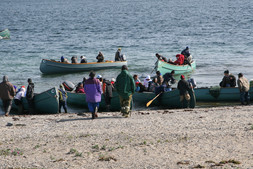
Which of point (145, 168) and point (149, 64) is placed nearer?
point (145, 168)

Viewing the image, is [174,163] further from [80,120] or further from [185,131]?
[80,120]

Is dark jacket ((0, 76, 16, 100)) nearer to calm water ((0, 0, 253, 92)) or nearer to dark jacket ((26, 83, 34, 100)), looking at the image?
dark jacket ((26, 83, 34, 100))

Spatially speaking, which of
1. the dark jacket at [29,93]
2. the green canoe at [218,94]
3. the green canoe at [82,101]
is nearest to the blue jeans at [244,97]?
the green canoe at [218,94]

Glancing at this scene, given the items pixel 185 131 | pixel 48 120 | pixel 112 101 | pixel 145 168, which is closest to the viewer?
pixel 145 168

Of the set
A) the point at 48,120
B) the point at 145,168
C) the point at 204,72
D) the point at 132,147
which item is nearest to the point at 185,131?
the point at 132,147

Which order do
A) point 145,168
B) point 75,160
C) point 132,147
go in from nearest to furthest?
point 145,168
point 75,160
point 132,147

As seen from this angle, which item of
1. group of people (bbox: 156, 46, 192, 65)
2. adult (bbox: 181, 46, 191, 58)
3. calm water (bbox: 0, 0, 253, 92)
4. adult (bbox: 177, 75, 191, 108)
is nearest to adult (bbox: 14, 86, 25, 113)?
adult (bbox: 177, 75, 191, 108)

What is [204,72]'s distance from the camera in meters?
32.9

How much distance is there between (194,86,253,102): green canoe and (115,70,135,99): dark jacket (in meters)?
6.78

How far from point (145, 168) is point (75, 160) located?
1.81m

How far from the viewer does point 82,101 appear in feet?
67.7

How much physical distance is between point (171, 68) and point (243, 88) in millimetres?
10583

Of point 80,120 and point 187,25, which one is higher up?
point 187,25

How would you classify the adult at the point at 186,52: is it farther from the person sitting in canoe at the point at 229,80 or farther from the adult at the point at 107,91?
the adult at the point at 107,91
